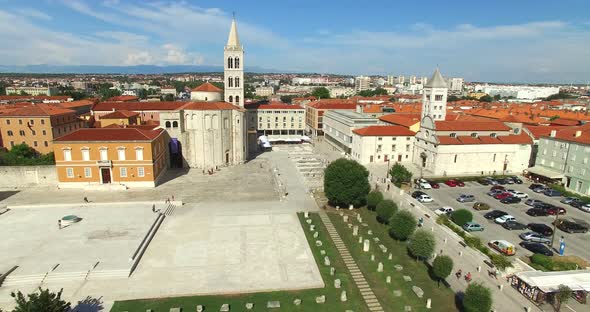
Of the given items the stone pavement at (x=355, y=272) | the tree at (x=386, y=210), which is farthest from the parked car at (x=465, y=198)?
the stone pavement at (x=355, y=272)

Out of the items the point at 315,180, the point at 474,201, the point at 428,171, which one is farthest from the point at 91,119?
the point at 474,201

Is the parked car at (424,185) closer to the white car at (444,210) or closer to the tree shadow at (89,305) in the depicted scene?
the white car at (444,210)

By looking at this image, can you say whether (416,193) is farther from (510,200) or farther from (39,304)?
(39,304)

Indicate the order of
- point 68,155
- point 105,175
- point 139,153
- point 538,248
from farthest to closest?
point 105,175 → point 139,153 → point 68,155 → point 538,248

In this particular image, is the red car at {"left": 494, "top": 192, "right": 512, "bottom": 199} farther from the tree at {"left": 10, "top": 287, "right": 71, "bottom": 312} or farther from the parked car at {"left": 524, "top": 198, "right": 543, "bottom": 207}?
the tree at {"left": 10, "top": 287, "right": 71, "bottom": 312}

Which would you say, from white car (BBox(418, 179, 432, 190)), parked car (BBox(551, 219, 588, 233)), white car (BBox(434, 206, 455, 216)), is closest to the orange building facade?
white car (BBox(434, 206, 455, 216))

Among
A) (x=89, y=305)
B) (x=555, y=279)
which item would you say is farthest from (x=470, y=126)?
(x=89, y=305)
